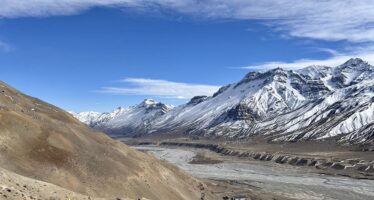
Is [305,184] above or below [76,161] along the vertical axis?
below

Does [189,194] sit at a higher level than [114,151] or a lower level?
lower

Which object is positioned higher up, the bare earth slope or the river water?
the bare earth slope

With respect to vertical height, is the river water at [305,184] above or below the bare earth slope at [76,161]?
below

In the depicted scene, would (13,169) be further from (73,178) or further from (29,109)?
(29,109)

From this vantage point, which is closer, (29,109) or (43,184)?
(43,184)

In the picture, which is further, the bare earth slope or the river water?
the river water

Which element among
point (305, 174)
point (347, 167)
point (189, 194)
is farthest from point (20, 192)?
point (347, 167)

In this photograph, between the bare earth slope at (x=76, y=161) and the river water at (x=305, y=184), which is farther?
the river water at (x=305, y=184)

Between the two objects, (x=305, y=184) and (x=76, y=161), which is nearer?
(x=76, y=161)
